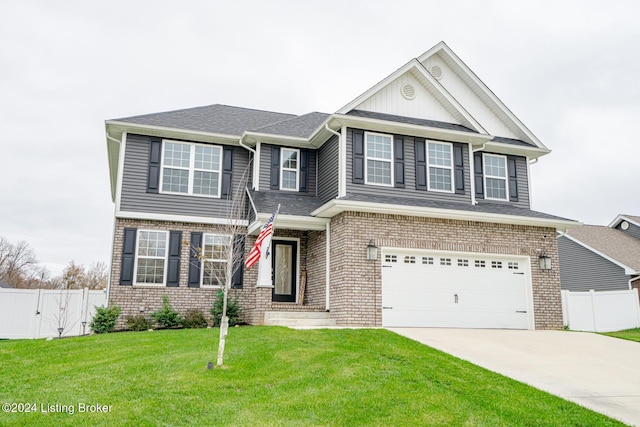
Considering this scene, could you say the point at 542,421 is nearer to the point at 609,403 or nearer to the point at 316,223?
the point at 609,403

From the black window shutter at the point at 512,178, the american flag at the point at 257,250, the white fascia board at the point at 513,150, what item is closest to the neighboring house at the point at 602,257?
the white fascia board at the point at 513,150

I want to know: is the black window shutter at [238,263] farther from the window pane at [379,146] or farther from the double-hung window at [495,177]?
the double-hung window at [495,177]

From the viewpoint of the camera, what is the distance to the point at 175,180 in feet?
53.1

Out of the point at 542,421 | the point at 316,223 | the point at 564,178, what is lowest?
the point at 542,421

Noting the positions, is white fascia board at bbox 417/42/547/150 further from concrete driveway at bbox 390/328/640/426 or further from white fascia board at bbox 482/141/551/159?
concrete driveway at bbox 390/328/640/426

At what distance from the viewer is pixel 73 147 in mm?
30078

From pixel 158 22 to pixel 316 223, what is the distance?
771 centimetres

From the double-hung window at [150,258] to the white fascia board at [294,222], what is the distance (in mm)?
2738

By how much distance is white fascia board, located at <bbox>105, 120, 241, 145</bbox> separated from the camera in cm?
1564

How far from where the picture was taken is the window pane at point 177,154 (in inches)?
639

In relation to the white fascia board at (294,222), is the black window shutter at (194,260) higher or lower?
lower

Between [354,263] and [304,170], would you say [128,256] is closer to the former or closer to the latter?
[304,170]

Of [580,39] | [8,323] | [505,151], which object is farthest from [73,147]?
[580,39]

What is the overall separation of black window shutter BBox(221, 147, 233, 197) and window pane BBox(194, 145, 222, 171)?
180mm
